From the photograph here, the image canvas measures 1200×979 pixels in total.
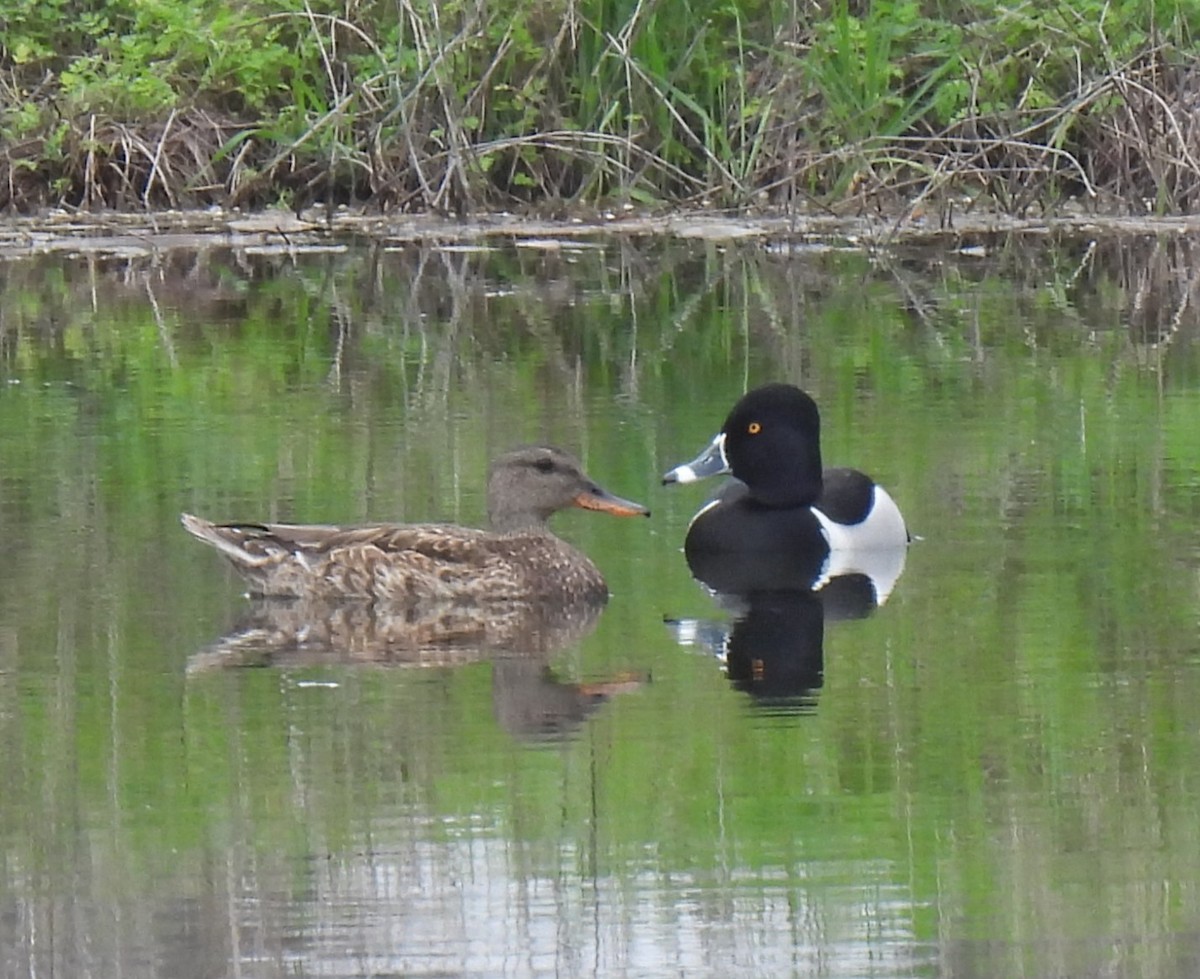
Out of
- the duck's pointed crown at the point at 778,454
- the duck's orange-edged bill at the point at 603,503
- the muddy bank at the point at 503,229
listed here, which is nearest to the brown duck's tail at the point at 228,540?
the duck's orange-edged bill at the point at 603,503

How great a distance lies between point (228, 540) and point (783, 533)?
1858mm

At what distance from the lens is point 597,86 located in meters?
17.6

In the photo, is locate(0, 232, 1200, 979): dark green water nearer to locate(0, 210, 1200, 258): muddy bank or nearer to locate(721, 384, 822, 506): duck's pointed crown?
locate(721, 384, 822, 506): duck's pointed crown

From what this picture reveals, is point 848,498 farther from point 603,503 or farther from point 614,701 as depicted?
point 614,701

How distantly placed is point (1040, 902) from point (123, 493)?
493 centimetres

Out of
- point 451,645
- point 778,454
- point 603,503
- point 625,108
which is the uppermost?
point 625,108

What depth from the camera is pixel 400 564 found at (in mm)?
8133

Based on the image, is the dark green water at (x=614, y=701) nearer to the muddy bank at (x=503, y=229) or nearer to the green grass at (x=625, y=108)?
the muddy bank at (x=503, y=229)

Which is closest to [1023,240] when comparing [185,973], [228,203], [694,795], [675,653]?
[228,203]

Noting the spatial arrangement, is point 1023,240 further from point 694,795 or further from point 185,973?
point 185,973

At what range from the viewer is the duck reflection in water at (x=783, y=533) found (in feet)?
26.2

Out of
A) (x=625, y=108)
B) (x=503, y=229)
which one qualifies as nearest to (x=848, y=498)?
(x=503, y=229)

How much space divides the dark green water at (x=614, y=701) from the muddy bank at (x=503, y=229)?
3.99 meters

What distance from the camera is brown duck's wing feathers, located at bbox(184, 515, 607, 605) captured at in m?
8.13
